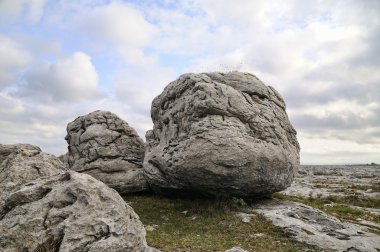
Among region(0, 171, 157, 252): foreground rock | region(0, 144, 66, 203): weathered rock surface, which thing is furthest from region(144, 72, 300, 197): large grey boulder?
region(0, 171, 157, 252): foreground rock

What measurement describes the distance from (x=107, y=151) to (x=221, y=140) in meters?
13.6

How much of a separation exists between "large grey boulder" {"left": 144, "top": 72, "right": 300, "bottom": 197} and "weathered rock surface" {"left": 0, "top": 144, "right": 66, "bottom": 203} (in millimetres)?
8798

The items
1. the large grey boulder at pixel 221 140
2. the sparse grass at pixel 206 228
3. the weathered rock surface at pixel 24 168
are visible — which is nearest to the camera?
the weathered rock surface at pixel 24 168

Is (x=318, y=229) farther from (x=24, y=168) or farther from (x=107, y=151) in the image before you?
(x=107, y=151)

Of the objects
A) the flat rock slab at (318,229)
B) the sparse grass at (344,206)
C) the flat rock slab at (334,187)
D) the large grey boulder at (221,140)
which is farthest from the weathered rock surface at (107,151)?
the flat rock slab at (334,187)

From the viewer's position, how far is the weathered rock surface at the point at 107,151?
104 feet

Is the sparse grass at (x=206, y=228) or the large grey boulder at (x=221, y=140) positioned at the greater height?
the large grey boulder at (x=221, y=140)

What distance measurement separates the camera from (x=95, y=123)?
3459 cm

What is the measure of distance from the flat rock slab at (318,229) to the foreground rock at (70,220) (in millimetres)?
11106

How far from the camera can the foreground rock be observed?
37.1 ft

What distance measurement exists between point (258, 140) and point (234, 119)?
88.1 inches

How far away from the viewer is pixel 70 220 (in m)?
11.7

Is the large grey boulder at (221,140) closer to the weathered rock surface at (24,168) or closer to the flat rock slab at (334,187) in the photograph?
the weathered rock surface at (24,168)

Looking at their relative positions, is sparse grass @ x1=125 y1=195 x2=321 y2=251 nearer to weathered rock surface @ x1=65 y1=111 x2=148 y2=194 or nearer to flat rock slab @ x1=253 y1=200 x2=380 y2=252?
flat rock slab @ x1=253 y1=200 x2=380 y2=252
